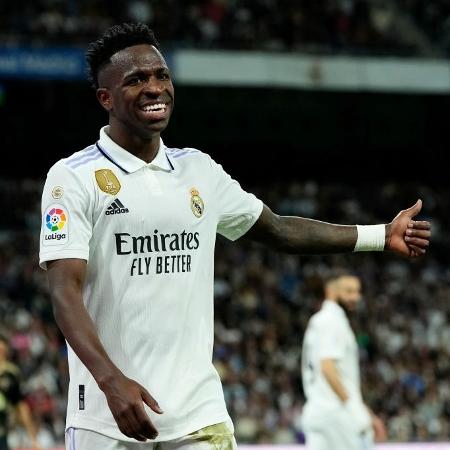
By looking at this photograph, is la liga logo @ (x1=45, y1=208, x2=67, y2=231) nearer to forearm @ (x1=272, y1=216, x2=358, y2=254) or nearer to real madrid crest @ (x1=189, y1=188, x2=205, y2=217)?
real madrid crest @ (x1=189, y1=188, x2=205, y2=217)

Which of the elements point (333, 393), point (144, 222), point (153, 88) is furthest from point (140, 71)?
point (333, 393)

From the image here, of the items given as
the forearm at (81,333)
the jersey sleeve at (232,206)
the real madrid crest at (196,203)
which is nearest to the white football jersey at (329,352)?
the jersey sleeve at (232,206)

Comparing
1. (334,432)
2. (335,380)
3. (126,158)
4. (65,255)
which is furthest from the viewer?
(334,432)

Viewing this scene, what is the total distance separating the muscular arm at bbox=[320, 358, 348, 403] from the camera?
795 cm

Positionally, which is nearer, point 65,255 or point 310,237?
point 65,255

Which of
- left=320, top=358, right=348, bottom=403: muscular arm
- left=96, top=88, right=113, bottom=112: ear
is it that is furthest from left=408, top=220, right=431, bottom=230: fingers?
left=320, top=358, right=348, bottom=403: muscular arm

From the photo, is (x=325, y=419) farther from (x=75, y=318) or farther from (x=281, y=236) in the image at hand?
(x=75, y=318)

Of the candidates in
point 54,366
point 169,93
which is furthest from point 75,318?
point 54,366

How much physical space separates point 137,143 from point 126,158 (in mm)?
57

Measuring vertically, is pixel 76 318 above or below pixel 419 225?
below

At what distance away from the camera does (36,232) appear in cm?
1897

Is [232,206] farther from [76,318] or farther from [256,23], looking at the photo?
[256,23]

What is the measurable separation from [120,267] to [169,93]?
20.2 inches

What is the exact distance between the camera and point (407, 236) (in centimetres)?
373
